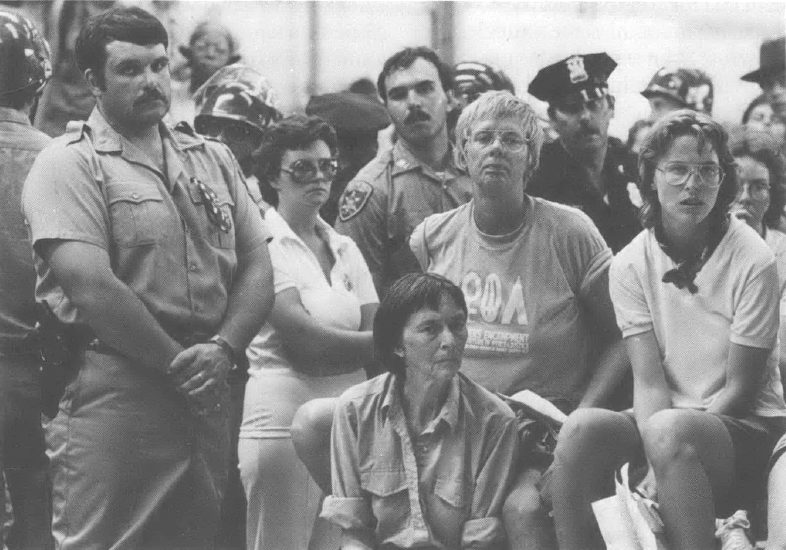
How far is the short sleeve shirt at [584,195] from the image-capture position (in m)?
5.50

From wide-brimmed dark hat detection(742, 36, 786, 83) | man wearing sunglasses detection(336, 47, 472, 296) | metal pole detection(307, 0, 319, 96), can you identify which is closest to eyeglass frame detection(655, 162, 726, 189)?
man wearing sunglasses detection(336, 47, 472, 296)

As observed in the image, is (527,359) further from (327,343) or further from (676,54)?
(676,54)

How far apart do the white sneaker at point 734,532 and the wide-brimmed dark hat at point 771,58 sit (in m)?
3.04

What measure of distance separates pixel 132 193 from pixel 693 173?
168 centimetres

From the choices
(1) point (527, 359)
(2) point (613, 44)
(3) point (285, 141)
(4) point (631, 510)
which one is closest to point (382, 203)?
(3) point (285, 141)

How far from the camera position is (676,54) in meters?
6.68

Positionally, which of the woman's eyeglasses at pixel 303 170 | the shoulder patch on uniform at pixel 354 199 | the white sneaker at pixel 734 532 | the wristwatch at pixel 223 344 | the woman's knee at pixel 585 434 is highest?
the woman's eyeglasses at pixel 303 170

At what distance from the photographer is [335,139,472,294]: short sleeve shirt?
219 inches

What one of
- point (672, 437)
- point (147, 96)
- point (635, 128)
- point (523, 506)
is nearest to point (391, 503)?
point (523, 506)

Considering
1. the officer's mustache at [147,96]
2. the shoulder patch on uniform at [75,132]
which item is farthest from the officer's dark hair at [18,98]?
the officer's mustache at [147,96]

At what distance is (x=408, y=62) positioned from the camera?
19.4 ft

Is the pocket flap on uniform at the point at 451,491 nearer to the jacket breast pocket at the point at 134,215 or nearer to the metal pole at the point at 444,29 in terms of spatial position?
the jacket breast pocket at the point at 134,215

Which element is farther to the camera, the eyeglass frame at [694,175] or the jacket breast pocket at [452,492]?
the eyeglass frame at [694,175]

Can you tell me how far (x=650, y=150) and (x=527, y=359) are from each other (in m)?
0.77
